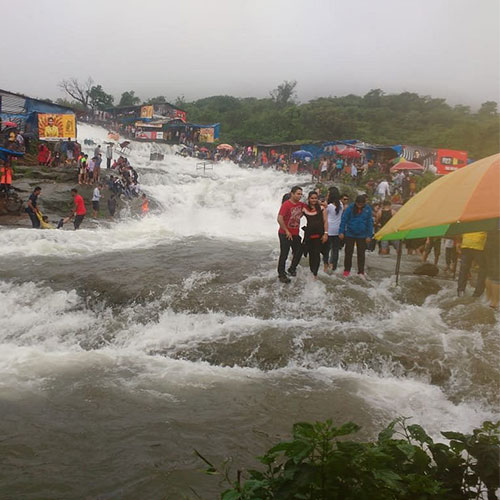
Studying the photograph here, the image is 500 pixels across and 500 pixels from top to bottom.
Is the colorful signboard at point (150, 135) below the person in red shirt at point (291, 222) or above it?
above

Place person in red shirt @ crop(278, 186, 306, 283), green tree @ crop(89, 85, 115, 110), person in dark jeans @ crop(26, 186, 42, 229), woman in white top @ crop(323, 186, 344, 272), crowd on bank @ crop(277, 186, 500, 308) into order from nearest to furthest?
crowd on bank @ crop(277, 186, 500, 308) < person in red shirt @ crop(278, 186, 306, 283) < woman in white top @ crop(323, 186, 344, 272) < person in dark jeans @ crop(26, 186, 42, 229) < green tree @ crop(89, 85, 115, 110)

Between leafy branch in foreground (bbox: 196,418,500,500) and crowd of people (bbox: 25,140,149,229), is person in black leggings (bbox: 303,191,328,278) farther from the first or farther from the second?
crowd of people (bbox: 25,140,149,229)

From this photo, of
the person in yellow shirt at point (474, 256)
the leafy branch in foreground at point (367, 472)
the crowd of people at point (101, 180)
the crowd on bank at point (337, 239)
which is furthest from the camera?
the crowd of people at point (101, 180)

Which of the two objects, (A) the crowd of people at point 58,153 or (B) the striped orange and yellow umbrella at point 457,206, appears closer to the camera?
(B) the striped orange and yellow umbrella at point 457,206

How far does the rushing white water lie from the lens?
14.5 feet

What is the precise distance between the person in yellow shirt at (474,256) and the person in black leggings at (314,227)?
2.14m

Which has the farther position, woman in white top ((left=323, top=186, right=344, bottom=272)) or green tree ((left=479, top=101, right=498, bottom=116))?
green tree ((left=479, top=101, right=498, bottom=116))

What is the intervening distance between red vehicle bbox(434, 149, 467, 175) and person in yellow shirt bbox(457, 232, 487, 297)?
70.4 ft

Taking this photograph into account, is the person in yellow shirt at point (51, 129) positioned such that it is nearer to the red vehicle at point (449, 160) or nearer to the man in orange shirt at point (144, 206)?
the man in orange shirt at point (144, 206)

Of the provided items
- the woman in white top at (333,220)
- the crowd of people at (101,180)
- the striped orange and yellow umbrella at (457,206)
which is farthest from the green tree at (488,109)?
the striped orange and yellow umbrella at (457,206)

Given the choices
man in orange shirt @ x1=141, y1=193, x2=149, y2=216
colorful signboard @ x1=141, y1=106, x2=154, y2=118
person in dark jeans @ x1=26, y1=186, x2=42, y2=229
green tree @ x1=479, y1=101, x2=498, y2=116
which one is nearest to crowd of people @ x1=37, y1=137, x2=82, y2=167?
man in orange shirt @ x1=141, y1=193, x2=149, y2=216

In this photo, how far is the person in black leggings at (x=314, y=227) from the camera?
695 cm

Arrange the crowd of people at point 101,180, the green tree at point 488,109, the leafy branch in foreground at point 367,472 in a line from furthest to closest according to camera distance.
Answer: the green tree at point 488,109
the crowd of people at point 101,180
the leafy branch in foreground at point 367,472

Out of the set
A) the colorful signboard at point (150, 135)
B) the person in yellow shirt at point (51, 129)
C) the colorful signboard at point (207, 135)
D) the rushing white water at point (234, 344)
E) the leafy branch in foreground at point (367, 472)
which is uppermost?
the colorful signboard at point (207, 135)
